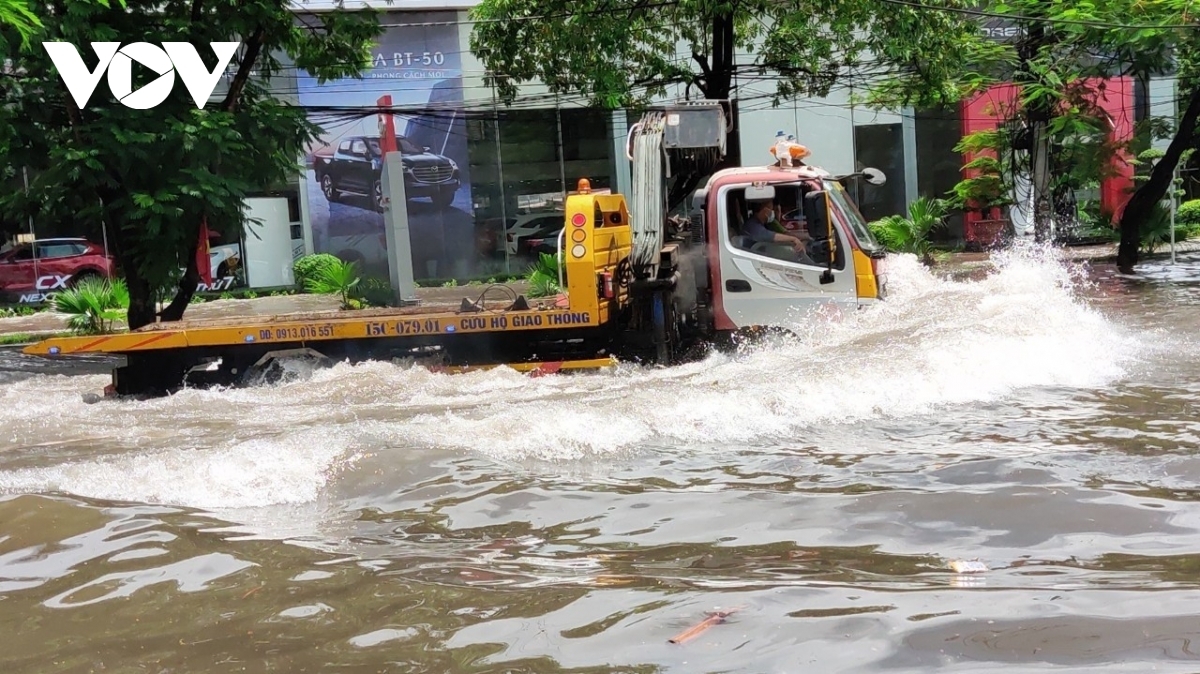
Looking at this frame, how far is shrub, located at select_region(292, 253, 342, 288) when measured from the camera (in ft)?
78.7

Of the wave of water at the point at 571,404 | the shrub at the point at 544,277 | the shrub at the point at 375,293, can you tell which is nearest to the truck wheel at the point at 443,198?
the shrub at the point at 375,293

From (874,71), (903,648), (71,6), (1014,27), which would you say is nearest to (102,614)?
(903,648)

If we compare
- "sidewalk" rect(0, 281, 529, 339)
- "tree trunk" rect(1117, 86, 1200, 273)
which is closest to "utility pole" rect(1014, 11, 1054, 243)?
"tree trunk" rect(1117, 86, 1200, 273)

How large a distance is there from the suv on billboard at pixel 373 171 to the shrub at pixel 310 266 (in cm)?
131

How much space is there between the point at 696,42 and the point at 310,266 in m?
11.0

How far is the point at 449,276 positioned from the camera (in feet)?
84.6

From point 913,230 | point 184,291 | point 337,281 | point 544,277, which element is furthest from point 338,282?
point 913,230

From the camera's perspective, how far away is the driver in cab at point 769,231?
32.4ft

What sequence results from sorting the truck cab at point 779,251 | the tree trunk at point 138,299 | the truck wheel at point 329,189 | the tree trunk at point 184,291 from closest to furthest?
the truck cab at point 779,251 → the tree trunk at point 138,299 → the tree trunk at point 184,291 → the truck wheel at point 329,189

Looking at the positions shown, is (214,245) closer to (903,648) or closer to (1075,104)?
(1075,104)

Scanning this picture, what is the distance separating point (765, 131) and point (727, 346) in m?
17.1

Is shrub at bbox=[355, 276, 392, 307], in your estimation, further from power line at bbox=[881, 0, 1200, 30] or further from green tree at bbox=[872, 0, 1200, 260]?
power line at bbox=[881, 0, 1200, 30]

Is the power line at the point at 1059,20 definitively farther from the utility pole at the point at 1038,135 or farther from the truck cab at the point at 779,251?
the truck cab at the point at 779,251

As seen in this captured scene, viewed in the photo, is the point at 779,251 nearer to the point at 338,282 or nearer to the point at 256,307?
the point at 338,282
